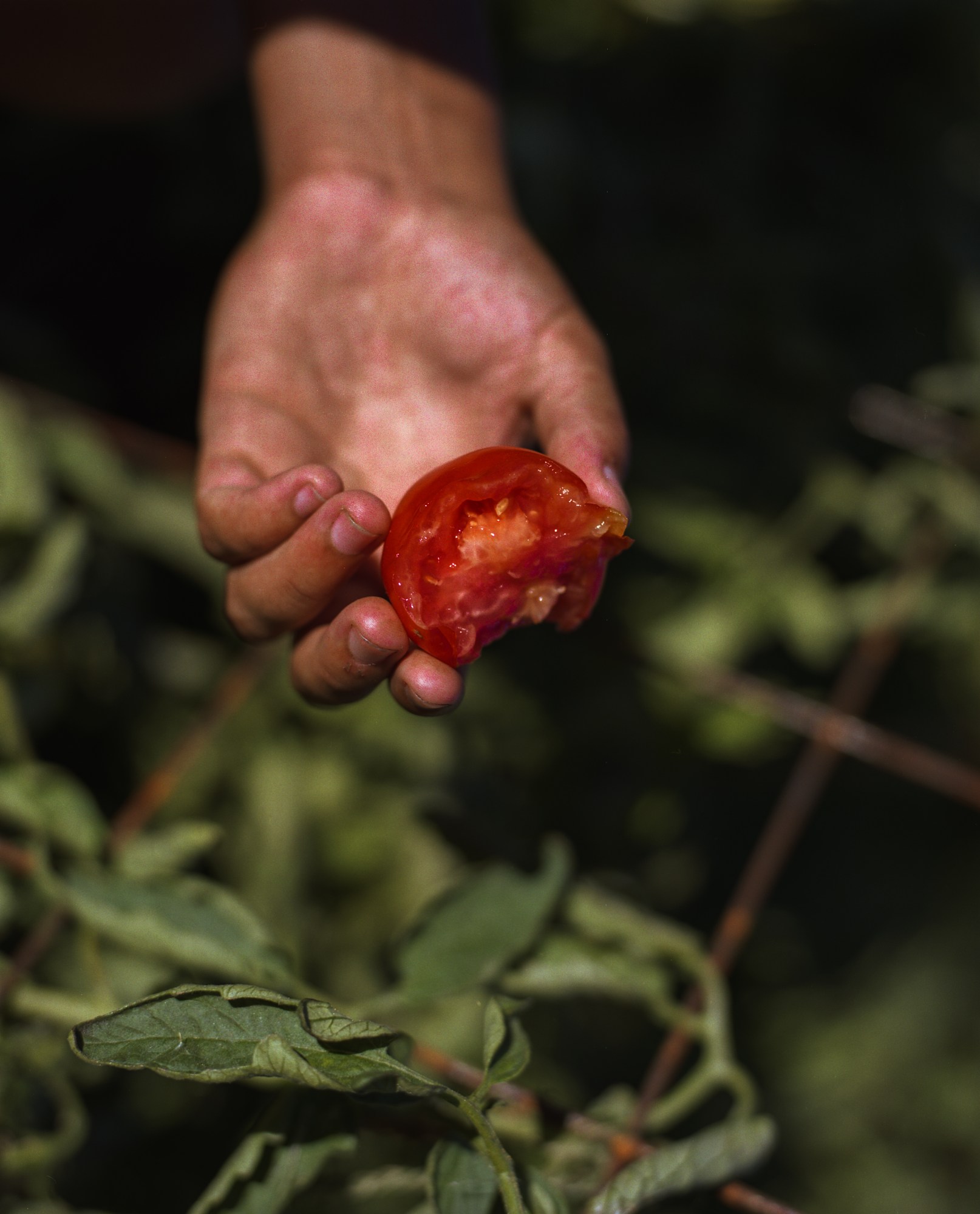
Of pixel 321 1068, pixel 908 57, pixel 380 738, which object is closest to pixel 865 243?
pixel 908 57

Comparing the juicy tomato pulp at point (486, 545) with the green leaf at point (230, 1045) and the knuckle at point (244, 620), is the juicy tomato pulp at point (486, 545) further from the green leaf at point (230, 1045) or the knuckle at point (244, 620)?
the green leaf at point (230, 1045)

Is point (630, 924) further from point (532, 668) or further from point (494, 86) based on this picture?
point (494, 86)

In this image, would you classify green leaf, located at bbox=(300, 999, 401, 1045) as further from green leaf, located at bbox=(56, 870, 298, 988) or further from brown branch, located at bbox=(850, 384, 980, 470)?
brown branch, located at bbox=(850, 384, 980, 470)

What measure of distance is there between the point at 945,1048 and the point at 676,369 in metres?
1.17

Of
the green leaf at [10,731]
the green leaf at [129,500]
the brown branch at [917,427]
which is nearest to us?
the green leaf at [10,731]

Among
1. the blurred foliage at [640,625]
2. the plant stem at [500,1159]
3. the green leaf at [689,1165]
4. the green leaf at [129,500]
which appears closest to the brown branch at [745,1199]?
the green leaf at [689,1165]

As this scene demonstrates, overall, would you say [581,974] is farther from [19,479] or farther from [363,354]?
[19,479]

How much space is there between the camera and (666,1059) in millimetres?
940

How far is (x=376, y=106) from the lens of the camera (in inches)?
44.9

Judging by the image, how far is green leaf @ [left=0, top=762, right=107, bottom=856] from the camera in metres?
0.94

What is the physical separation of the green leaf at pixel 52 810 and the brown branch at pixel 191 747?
7 centimetres

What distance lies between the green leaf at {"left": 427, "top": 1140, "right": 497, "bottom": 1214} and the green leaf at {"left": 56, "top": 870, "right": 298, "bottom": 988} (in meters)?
0.16

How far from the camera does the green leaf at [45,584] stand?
108 centimetres

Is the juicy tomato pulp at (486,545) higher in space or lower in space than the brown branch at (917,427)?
lower
